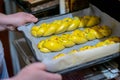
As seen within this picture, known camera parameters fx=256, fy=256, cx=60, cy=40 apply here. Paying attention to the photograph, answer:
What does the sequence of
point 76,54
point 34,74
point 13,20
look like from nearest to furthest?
point 34,74 < point 76,54 < point 13,20

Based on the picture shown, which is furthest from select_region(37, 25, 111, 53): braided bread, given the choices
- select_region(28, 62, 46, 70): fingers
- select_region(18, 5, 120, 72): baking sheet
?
select_region(28, 62, 46, 70): fingers

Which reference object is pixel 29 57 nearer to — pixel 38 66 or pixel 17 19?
pixel 17 19

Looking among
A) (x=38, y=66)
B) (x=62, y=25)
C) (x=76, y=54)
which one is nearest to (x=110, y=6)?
(x=62, y=25)

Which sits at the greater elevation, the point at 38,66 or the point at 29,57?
the point at 38,66

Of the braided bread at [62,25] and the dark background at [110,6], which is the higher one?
the dark background at [110,6]

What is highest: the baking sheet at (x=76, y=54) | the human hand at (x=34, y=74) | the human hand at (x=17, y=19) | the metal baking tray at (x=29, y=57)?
the human hand at (x=17, y=19)

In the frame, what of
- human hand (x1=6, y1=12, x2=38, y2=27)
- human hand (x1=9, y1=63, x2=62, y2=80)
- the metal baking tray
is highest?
human hand (x1=6, y1=12, x2=38, y2=27)

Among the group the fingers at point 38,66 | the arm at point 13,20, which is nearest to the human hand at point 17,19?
the arm at point 13,20

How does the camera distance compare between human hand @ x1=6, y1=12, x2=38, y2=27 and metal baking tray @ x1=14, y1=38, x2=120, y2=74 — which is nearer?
metal baking tray @ x1=14, y1=38, x2=120, y2=74

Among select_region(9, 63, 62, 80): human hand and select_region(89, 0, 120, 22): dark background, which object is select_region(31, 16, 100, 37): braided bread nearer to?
select_region(89, 0, 120, 22): dark background

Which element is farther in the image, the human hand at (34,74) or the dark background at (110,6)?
the dark background at (110,6)

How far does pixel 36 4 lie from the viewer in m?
1.24

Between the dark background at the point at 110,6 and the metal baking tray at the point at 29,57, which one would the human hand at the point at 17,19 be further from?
the dark background at the point at 110,6

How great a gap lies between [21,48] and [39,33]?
11 centimetres
